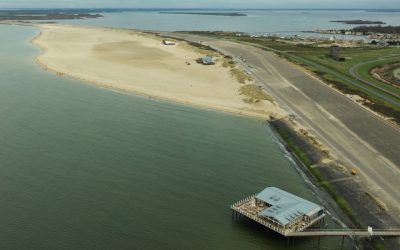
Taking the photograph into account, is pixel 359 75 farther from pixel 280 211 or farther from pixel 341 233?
pixel 280 211

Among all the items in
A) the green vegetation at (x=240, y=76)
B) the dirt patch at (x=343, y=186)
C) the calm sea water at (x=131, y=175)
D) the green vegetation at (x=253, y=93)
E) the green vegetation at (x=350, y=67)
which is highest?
the green vegetation at (x=350, y=67)

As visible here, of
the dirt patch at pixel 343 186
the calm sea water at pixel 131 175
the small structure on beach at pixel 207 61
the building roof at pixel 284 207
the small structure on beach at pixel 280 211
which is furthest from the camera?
the small structure on beach at pixel 207 61

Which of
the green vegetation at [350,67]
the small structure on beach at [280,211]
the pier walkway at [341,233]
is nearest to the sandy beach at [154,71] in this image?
the green vegetation at [350,67]

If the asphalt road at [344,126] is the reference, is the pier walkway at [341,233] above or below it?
below

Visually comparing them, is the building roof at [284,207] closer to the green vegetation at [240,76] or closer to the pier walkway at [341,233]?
the pier walkway at [341,233]

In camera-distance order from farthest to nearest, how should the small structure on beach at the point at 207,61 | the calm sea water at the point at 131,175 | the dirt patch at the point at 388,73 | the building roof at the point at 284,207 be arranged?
the small structure on beach at the point at 207,61 < the dirt patch at the point at 388,73 < the building roof at the point at 284,207 < the calm sea water at the point at 131,175

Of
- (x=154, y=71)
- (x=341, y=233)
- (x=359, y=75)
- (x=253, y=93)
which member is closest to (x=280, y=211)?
(x=341, y=233)

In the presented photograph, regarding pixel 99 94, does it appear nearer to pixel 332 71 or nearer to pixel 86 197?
pixel 86 197

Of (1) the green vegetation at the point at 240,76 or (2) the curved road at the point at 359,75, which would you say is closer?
(2) the curved road at the point at 359,75
